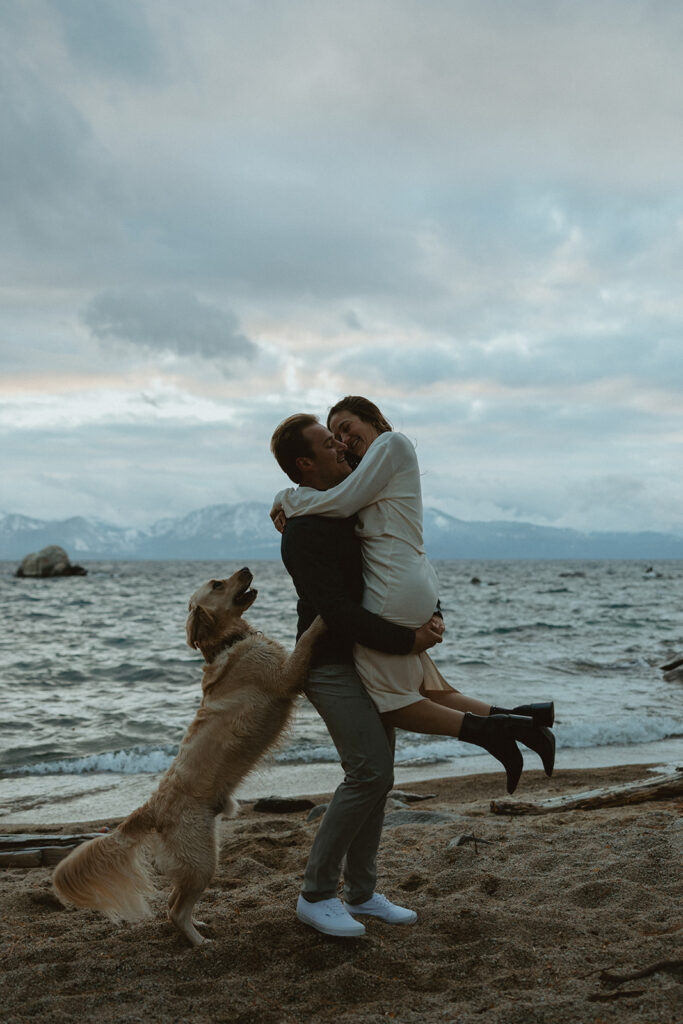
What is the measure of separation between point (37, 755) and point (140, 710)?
2864mm

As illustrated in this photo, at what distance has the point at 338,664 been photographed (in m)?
4.09

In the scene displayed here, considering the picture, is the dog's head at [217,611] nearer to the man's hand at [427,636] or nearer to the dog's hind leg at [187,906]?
the man's hand at [427,636]

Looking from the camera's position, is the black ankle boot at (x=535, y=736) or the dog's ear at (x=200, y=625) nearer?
the black ankle boot at (x=535, y=736)

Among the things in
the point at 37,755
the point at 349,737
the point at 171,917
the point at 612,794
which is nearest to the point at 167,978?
the point at 171,917

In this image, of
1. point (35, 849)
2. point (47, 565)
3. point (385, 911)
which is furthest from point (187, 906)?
point (47, 565)

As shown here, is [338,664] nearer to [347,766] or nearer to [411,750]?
[347,766]

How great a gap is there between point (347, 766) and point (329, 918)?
85cm

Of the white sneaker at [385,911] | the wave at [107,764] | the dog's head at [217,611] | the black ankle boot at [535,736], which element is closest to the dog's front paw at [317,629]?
the dog's head at [217,611]

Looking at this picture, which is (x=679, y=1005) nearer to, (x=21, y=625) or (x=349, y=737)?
(x=349, y=737)

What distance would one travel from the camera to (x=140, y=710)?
13.6m

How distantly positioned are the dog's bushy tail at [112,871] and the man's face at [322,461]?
2.11 meters

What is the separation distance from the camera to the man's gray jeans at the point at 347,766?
3.94 metres

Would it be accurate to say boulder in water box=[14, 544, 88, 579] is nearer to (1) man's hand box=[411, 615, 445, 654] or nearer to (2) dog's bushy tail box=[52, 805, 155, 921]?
(2) dog's bushy tail box=[52, 805, 155, 921]

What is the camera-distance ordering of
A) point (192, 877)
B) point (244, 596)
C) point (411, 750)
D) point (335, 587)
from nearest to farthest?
point (335, 587), point (192, 877), point (244, 596), point (411, 750)
